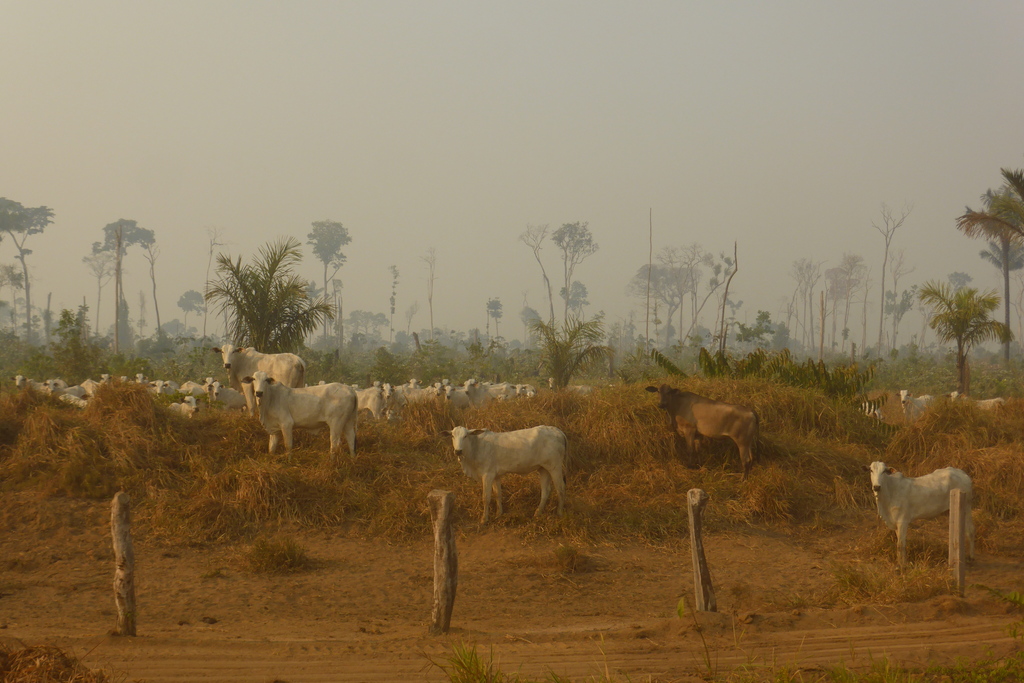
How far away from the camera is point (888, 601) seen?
7875 mm

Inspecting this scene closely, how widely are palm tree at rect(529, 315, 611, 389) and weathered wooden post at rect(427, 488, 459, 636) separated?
1148 cm

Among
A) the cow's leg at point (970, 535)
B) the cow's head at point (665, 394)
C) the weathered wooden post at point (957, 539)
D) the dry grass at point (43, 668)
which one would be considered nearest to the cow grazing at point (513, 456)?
the cow's head at point (665, 394)

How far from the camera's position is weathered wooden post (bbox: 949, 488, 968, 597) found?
8.25 meters

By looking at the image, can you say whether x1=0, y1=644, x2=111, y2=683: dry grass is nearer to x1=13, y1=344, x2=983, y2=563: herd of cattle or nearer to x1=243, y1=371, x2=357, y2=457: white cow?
x1=13, y1=344, x2=983, y2=563: herd of cattle

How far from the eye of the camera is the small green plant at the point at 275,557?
9.35 meters

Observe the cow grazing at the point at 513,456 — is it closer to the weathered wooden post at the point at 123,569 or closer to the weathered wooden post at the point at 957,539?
the weathered wooden post at the point at 123,569

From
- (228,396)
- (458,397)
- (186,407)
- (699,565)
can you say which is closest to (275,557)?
(699,565)

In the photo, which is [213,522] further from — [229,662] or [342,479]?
[229,662]

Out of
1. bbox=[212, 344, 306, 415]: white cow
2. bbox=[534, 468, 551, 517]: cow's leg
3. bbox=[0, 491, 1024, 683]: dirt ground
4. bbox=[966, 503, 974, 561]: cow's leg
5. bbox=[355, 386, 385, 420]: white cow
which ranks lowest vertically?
bbox=[0, 491, 1024, 683]: dirt ground

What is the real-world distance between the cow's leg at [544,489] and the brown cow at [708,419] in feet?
9.93

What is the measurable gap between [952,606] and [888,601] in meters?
0.56

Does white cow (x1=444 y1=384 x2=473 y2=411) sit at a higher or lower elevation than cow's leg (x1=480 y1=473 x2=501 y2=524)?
higher

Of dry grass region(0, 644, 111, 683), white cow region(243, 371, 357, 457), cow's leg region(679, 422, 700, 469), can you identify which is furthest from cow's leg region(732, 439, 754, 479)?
dry grass region(0, 644, 111, 683)

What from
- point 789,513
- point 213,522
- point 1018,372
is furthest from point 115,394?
point 1018,372
